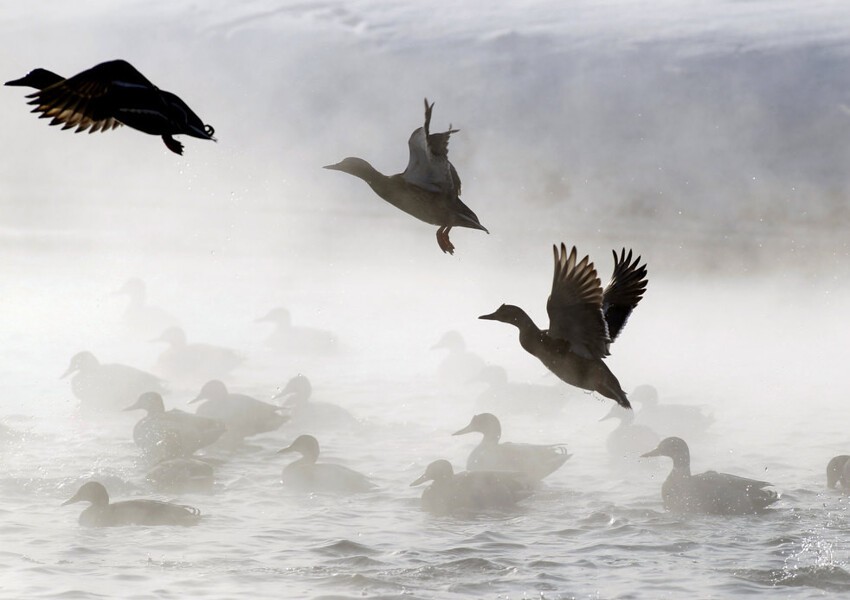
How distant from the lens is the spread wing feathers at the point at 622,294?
4.03 m

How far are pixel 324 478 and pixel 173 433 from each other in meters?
1.46

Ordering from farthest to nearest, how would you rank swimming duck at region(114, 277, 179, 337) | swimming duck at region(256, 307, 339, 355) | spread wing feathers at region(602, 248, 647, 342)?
swimming duck at region(114, 277, 179, 337), swimming duck at region(256, 307, 339, 355), spread wing feathers at region(602, 248, 647, 342)

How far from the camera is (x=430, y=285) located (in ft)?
64.2

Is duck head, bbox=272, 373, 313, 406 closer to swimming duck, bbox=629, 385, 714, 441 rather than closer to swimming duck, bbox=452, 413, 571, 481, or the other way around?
swimming duck, bbox=452, 413, 571, 481

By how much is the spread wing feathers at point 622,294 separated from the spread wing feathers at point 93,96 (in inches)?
85.3

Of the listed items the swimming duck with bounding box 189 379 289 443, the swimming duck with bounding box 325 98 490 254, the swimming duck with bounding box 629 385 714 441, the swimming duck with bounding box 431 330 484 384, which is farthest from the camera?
the swimming duck with bounding box 431 330 484 384

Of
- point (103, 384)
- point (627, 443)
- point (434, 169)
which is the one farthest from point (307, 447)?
point (434, 169)

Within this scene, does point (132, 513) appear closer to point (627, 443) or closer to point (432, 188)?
point (627, 443)

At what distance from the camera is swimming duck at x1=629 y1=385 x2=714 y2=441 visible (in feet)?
37.7

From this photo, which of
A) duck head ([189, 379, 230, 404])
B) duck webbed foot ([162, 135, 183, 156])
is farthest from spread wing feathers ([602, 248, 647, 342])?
duck head ([189, 379, 230, 404])

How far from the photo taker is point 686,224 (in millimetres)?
20516

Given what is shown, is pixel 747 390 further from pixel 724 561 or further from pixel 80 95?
pixel 80 95

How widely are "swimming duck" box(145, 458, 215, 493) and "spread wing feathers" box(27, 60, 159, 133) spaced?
→ 700cm

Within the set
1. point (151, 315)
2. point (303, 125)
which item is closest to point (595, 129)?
point (303, 125)
